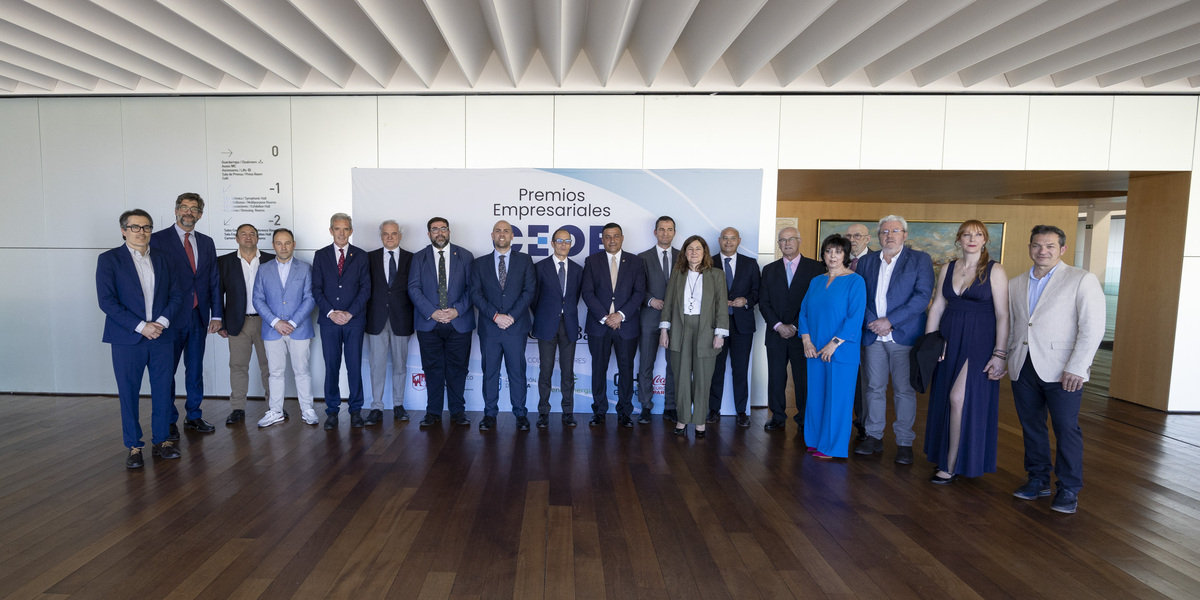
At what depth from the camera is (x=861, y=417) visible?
4434mm

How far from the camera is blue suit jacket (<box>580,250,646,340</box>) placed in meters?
4.79

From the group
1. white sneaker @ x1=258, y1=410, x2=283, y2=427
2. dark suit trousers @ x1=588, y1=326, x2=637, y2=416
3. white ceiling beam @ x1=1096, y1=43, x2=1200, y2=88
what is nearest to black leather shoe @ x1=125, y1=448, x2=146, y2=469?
white sneaker @ x1=258, y1=410, x2=283, y2=427

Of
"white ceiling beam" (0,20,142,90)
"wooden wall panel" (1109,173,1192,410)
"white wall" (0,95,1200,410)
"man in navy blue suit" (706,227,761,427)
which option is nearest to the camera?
"white ceiling beam" (0,20,142,90)

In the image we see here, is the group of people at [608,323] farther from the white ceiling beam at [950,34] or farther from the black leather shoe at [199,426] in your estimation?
the white ceiling beam at [950,34]

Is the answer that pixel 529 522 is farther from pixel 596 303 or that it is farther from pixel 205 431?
pixel 205 431

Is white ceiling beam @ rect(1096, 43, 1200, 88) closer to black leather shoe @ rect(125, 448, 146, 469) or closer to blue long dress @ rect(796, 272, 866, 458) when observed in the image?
blue long dress @ rect(796, 272, 866, 458)

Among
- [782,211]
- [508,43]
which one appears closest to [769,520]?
[508,43]

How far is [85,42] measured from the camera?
14.1 feet

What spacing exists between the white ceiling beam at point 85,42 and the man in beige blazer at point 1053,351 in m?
6.88

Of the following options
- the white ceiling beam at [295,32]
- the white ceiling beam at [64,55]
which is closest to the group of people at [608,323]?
the white ceiling beam at [295,32]

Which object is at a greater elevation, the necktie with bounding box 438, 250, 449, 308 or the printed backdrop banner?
the printed backdrop banner

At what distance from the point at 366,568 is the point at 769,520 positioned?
2.11 m

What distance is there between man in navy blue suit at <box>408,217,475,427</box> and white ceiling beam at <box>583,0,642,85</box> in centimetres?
199

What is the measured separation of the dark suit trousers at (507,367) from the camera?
475 cm
